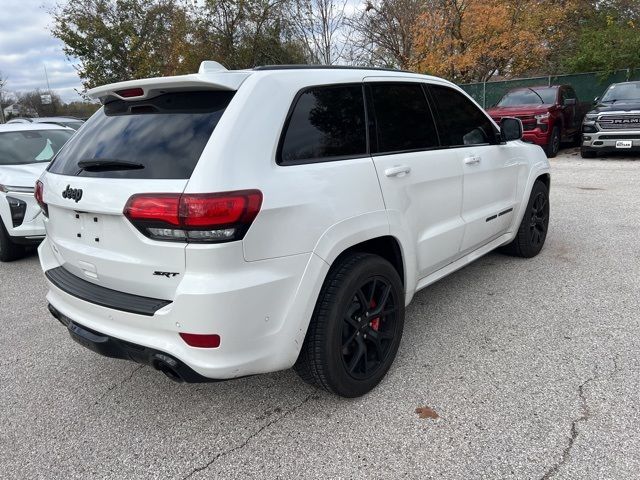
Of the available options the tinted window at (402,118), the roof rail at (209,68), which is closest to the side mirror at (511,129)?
the tinted window at (402,118)

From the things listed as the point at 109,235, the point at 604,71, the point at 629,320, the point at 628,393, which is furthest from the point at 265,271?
the point at 604,71

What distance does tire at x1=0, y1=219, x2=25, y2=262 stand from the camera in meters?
5.77

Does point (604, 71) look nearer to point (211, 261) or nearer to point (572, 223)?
point (572, 223)

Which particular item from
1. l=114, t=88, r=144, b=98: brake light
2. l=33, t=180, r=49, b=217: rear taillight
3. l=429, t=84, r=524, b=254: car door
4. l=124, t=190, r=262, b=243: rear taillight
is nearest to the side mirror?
l=429, t=84, r=524, b=254: car door

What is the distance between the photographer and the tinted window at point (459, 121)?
3.49m

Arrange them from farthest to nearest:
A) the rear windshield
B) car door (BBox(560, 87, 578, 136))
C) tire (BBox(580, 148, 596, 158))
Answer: car door (BBox(560, 87, 578, 136)), tire (BBox(580, 148, 596, 158)), the rear windshield

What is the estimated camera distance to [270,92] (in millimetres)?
2320

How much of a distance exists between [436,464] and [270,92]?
192cm

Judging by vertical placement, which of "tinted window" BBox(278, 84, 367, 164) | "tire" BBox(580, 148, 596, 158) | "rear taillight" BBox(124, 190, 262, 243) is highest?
"tinted window" BBox(278, 84, 367, 164)

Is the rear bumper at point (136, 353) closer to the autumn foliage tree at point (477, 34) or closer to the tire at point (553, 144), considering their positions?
the tire at point (553, 144)

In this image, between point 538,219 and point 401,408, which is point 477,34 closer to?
point 538,219

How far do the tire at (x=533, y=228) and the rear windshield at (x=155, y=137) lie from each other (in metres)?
3.45

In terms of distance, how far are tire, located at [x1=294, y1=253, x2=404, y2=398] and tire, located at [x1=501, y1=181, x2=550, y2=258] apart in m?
2.30

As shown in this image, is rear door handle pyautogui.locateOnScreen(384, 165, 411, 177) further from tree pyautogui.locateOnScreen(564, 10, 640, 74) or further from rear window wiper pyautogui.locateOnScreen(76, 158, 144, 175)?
tree pyautogui.locateOnScreen(564, 10, 640, 74)
